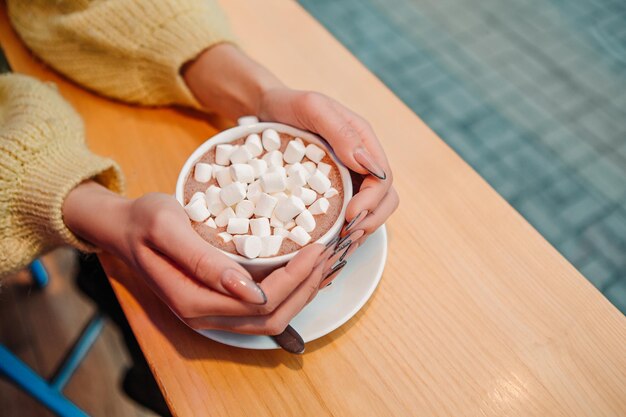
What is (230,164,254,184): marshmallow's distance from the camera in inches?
23.6

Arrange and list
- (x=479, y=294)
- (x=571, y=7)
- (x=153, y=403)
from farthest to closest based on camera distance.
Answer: (x=571, y=7) < (x=153, y=403) < (x=479, y=294)

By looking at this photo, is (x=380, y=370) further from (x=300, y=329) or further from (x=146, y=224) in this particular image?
(x=146, y=224)

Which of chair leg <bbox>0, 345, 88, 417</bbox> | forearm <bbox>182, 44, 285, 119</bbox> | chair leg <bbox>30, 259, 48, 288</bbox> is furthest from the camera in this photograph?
chair leg <bbox>30, 259, 48, 288</bbox>

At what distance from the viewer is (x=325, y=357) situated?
61 cm

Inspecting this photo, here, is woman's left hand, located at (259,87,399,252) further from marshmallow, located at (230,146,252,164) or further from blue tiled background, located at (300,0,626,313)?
blue tiled background, located at (300,0,626,313)

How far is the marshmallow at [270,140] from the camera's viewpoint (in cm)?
64

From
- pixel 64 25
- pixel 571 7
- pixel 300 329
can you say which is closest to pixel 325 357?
pixel 300 329

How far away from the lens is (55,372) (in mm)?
1285

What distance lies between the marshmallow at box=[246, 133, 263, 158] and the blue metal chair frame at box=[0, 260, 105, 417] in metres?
0.59

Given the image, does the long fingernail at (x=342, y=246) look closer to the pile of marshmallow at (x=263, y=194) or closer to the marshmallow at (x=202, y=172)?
the pile of marshmallow at (x=263, y=194)

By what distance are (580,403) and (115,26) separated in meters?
Result: 0.79

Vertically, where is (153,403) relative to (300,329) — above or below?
below

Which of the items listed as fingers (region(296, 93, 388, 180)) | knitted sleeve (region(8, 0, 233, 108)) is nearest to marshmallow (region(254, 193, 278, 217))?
fingers (region(296, 93, 388, 180))

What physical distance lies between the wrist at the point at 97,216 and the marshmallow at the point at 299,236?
0.21 m
